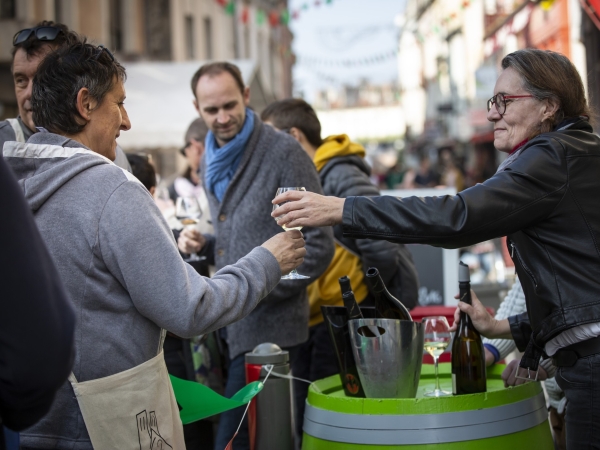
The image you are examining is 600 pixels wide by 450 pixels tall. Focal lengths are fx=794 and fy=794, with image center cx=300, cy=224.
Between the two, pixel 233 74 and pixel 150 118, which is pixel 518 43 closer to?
pixel 150 118

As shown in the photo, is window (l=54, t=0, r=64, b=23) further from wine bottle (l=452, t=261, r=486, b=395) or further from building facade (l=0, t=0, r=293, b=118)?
wine bottle (l=452, t=261, r=486, b=395)

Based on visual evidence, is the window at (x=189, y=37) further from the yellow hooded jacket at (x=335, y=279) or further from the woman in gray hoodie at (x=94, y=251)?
the woman in gray hoodie at (x=94, y=251)

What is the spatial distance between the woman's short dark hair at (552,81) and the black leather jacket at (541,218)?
154 millimetres

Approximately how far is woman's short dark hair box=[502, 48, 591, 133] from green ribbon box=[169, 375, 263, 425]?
135cm

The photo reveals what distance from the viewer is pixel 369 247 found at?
4301 mm

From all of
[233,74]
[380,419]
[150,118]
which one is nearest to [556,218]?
[380,419]

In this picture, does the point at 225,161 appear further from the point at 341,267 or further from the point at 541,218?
the point at 541,218

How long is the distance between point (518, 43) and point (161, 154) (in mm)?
11160

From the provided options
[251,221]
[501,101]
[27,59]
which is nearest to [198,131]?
[251,221]

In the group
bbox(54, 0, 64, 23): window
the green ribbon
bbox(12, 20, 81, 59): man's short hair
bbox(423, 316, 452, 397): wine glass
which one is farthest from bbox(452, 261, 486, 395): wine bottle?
bbox(54, 0, 64, 23): window

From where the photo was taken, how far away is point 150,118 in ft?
35.1

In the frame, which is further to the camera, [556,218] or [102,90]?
[556,218]

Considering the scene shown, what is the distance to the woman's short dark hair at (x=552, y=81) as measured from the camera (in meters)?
2.60

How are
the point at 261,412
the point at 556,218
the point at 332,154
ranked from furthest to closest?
the point at 332,154 → the point at 261,412 → the point at 556,218
